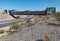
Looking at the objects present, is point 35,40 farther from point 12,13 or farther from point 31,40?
point 12,13

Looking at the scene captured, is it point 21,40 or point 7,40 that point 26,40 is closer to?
point 21,40

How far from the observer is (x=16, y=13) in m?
116

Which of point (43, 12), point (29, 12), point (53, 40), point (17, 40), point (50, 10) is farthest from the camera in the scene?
point (29, 12)

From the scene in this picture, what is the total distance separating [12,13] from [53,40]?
332 ft

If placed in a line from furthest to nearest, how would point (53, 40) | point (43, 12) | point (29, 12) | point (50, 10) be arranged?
1. point (29, 12)
2. point (43, 12)
3. point (50, 10)
4. point (53, 40)

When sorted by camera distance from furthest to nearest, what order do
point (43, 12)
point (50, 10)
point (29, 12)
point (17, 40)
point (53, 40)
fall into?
point (29, 12) → point (43, 12) → point (50, 10) → point (17, 40) → point (53, 40)

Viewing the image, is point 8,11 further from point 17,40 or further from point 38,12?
point 17,40

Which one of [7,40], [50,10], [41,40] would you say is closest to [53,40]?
[41,40]

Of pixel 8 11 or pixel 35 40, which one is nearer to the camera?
pixel 35 40

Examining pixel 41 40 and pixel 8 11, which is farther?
pixel 8 11

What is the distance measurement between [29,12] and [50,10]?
18.3m

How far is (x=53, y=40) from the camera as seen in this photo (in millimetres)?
14250

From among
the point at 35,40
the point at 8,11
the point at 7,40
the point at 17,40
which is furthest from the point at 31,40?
the point at 8,11

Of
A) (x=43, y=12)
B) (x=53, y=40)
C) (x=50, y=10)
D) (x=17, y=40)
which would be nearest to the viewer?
(x=53, y=40)
